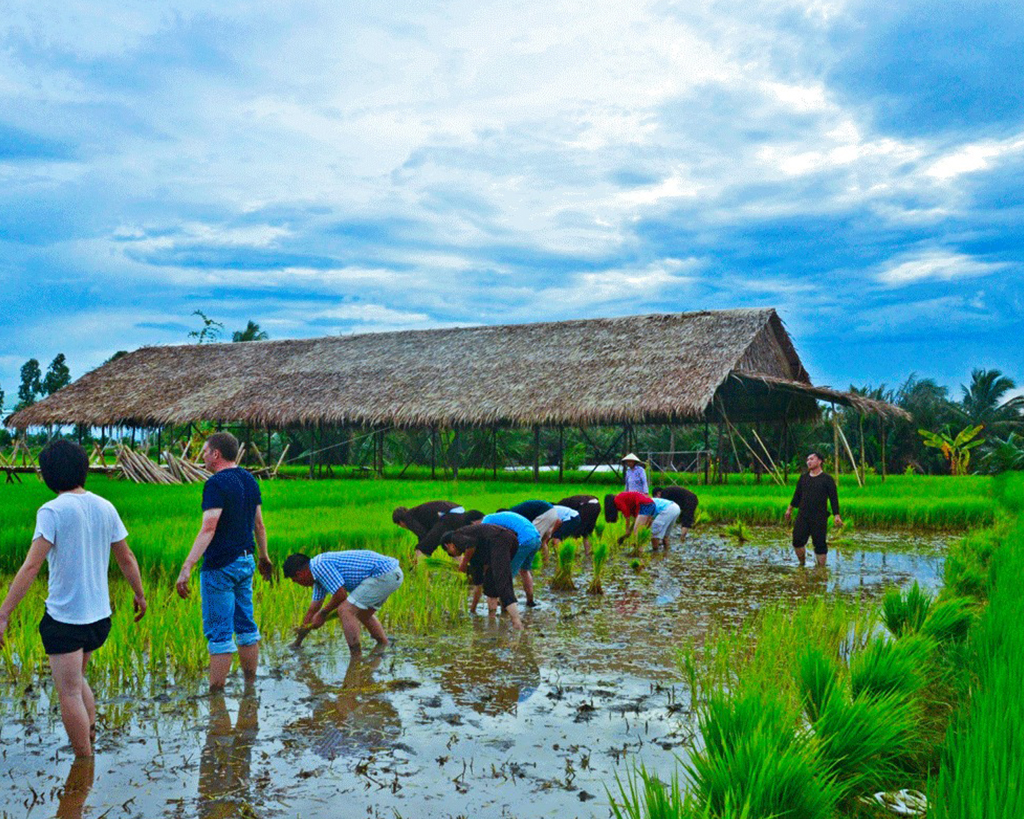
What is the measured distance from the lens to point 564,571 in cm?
745

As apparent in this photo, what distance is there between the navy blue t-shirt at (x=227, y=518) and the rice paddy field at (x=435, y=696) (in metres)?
0.70

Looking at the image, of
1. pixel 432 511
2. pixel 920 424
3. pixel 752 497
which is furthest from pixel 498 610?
pixel 920 424

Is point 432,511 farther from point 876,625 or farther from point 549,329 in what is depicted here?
point 549,329

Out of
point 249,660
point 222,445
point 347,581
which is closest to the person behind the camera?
point 222,445

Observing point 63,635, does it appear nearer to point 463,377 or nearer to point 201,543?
point 201,543

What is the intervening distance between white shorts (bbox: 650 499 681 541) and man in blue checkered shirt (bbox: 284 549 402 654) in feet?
17.8

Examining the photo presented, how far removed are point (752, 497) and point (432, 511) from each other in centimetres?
820

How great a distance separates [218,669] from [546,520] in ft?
12.6

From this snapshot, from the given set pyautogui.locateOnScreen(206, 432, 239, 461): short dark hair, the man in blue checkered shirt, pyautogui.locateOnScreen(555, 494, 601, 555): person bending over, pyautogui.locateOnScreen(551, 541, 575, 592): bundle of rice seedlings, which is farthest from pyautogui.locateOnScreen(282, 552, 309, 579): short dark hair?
pyautogui.locateOnScreen(555, 494, 601, 555): person bending over

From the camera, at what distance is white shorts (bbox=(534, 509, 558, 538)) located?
7699 millimetres

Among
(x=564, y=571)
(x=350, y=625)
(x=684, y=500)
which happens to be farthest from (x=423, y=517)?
(x=684, y=500)

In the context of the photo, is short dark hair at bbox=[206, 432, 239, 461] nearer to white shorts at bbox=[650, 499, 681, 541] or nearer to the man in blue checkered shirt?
the man in blue checkered shirt

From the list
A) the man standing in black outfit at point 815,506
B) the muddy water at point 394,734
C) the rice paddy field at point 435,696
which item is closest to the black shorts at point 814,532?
the man standing in black outfit at point 815,506

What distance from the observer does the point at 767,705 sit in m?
2.94
